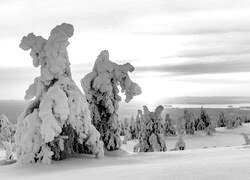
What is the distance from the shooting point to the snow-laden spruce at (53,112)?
14688 mm

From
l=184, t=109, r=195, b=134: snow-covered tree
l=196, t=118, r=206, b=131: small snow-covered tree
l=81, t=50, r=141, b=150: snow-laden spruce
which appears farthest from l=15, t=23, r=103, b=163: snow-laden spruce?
l=196, t=118, r=206, b=131: small snow-covered tree

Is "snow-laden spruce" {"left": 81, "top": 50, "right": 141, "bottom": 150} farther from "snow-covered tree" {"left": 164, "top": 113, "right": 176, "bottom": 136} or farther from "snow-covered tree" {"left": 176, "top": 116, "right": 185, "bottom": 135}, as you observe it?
"snow-covered tree" {"left": 176, "top": 116, "right": 185, "bottom": 135}

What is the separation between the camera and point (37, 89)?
16047 millimetres

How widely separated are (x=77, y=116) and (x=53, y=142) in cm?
140

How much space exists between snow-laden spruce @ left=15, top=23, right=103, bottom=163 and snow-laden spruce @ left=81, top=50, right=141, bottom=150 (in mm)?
5500

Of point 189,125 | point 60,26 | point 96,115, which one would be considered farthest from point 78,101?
point 189,125

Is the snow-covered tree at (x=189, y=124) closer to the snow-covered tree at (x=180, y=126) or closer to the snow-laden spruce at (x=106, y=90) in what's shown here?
the snow-covered tree at (x=180, y=126)

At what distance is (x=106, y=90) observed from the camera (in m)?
22.0

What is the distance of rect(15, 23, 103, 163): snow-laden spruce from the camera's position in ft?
48.2

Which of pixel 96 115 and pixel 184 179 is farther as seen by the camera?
pixel 96 115

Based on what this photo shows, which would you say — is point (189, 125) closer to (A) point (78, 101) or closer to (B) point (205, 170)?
(A) point (78, 101)

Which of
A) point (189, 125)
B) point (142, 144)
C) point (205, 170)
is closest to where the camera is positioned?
point (205, 170)

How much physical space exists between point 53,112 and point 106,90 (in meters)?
7.37

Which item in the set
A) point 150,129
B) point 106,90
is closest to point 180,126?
point 150,129
